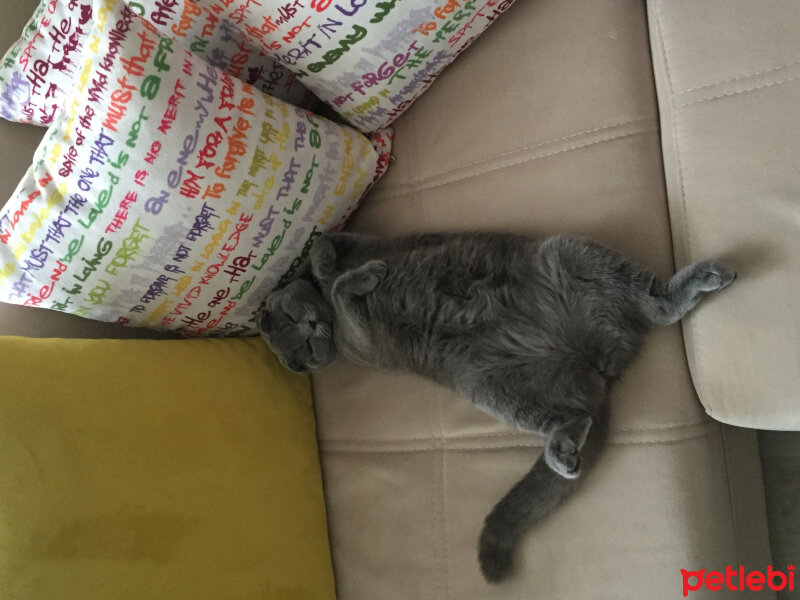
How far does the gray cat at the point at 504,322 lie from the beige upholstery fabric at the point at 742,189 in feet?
0.20

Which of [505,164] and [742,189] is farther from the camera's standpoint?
[505,164]

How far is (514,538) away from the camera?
104 cm

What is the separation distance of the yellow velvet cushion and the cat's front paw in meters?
0.83

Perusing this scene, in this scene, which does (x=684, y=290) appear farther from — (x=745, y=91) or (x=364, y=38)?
(x=364, y=38)

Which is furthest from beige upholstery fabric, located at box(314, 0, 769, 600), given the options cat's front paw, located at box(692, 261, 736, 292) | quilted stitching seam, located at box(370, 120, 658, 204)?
cat's front paw, located at box(692, 261, 736, 292)

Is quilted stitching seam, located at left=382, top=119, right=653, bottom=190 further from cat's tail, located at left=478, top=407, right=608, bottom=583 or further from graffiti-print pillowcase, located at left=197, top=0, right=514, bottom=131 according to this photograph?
cat's tail, located at left=478, top=407, right=608, bottom=583

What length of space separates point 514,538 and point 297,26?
99cm

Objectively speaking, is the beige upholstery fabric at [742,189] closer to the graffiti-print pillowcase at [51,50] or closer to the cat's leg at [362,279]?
the cat's leg at [362,279]

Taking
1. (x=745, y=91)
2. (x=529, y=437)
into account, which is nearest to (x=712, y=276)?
(x=745, y=91)

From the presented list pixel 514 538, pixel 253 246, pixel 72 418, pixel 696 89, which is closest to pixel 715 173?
pixel 696 89

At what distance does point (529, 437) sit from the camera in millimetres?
1111

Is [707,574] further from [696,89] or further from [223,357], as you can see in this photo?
[223,357]

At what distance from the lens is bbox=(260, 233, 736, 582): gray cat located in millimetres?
1012

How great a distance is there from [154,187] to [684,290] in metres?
0.90
